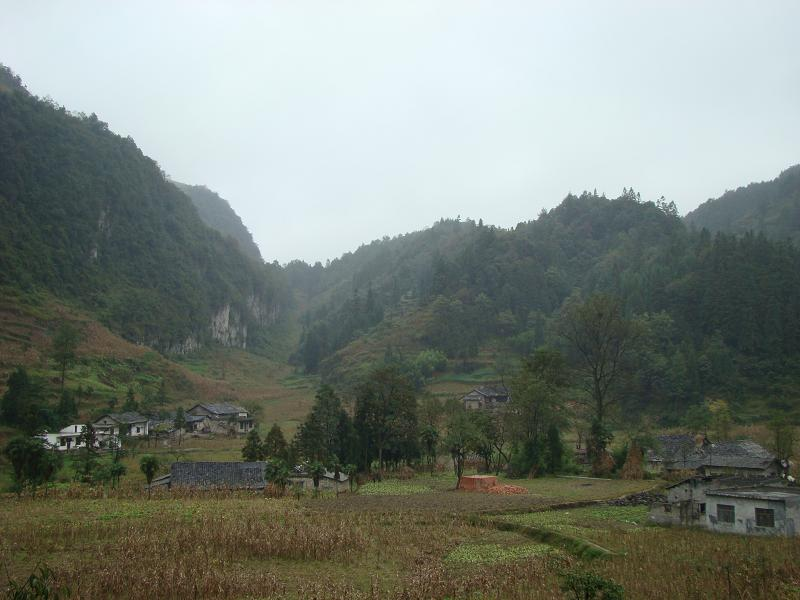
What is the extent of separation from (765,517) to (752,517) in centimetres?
47

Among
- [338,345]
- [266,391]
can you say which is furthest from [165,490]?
[338,345]

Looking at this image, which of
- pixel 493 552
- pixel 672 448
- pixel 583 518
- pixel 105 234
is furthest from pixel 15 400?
pixel 105 234

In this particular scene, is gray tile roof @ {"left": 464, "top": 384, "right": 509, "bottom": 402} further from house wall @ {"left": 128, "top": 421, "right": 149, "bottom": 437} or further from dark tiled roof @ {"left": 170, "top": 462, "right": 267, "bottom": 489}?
dark tiled roof @ {"left": 170, "top": 462, "right": 267, "bottom": 489}

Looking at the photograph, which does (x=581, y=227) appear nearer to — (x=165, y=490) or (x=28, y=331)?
(x=28, y=331)

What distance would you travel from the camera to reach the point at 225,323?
16050 centimetres

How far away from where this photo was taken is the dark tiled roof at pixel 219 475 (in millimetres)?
37969

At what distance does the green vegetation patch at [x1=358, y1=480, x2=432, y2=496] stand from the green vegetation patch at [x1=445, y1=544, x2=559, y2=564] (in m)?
16.0

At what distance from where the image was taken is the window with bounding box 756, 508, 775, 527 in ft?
73.5

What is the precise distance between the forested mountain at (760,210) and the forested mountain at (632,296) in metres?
17.3

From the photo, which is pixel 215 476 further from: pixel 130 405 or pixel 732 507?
pixel 130 405

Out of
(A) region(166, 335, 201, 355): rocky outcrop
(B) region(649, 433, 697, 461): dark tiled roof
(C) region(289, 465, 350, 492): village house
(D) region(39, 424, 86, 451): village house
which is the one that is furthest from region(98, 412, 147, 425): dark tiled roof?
(A) region(166, 335, 201, 355): rocky outcrop

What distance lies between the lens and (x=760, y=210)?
14262cm

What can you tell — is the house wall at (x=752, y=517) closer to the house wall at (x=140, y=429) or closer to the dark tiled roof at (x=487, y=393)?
the house wall at (x=140, y=429)

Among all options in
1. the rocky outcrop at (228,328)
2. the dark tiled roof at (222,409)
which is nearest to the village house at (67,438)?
the dark tiled roof at (222,409)
